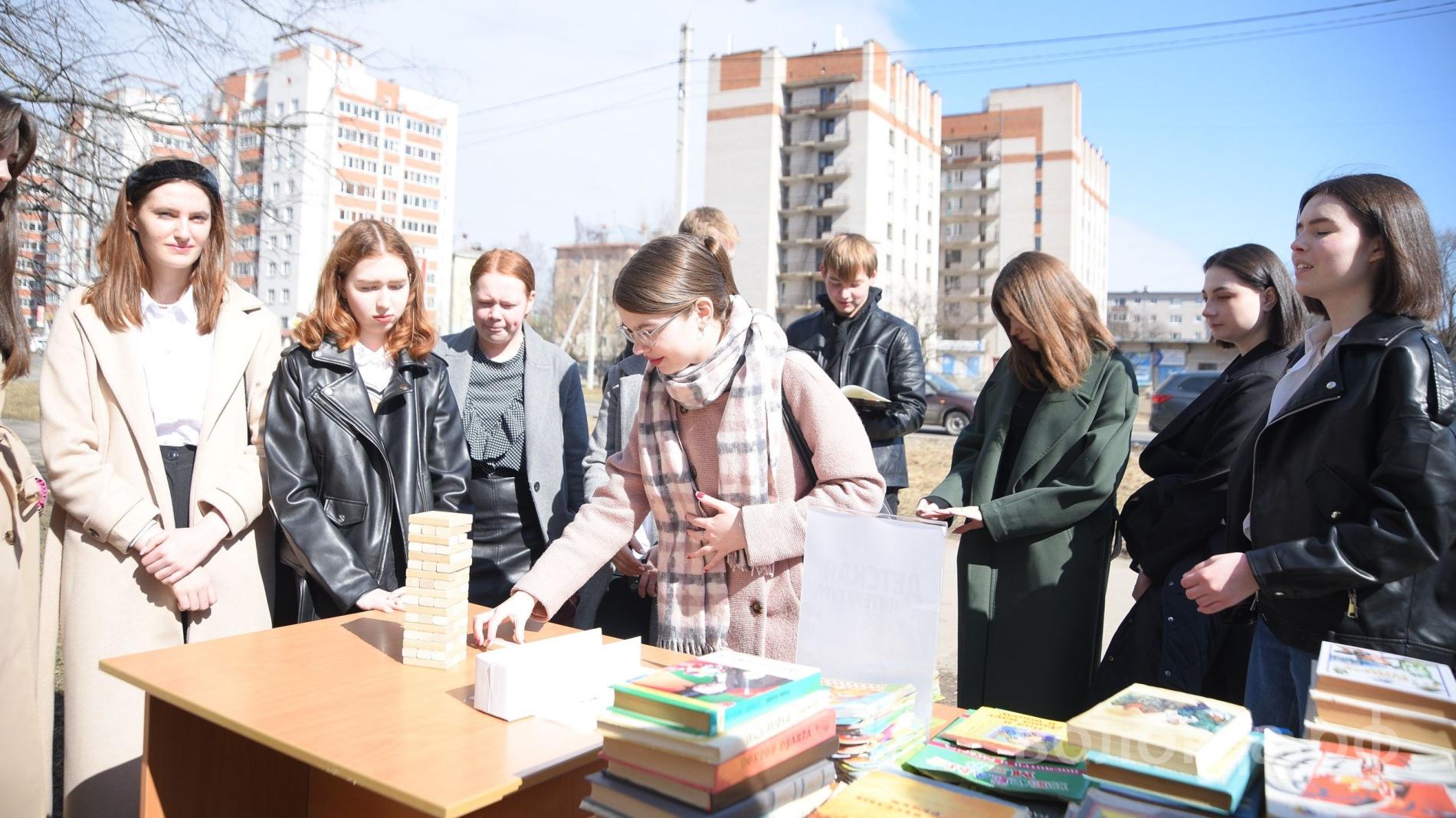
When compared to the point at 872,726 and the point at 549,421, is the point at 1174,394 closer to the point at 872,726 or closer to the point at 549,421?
the point at 549,421

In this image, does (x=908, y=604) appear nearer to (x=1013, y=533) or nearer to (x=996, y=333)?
(x=1013, y=533)

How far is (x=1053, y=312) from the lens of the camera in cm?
287

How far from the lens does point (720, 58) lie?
170 ft

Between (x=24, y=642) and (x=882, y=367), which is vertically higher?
(x=882, y=367)

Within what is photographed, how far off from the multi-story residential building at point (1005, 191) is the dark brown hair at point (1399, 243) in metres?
57.6

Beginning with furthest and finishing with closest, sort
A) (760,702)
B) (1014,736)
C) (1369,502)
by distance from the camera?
(1369,502) → (1014,736) → (760,702)

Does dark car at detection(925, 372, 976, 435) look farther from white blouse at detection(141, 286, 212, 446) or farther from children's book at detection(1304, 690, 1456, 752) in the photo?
children's book at detection(1304, 690, 1456, 752)

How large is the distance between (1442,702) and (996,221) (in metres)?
68.4

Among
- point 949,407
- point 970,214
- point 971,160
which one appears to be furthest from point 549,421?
point 970,214

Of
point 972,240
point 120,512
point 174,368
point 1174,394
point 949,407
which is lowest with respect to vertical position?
point 120,512

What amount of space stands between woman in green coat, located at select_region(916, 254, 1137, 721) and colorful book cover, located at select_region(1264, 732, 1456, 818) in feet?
5.08

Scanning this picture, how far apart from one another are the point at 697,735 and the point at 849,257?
290cm

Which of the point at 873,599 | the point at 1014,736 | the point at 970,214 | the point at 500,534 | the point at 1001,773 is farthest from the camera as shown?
the point at 970,214

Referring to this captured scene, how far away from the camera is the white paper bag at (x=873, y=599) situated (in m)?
1.72
